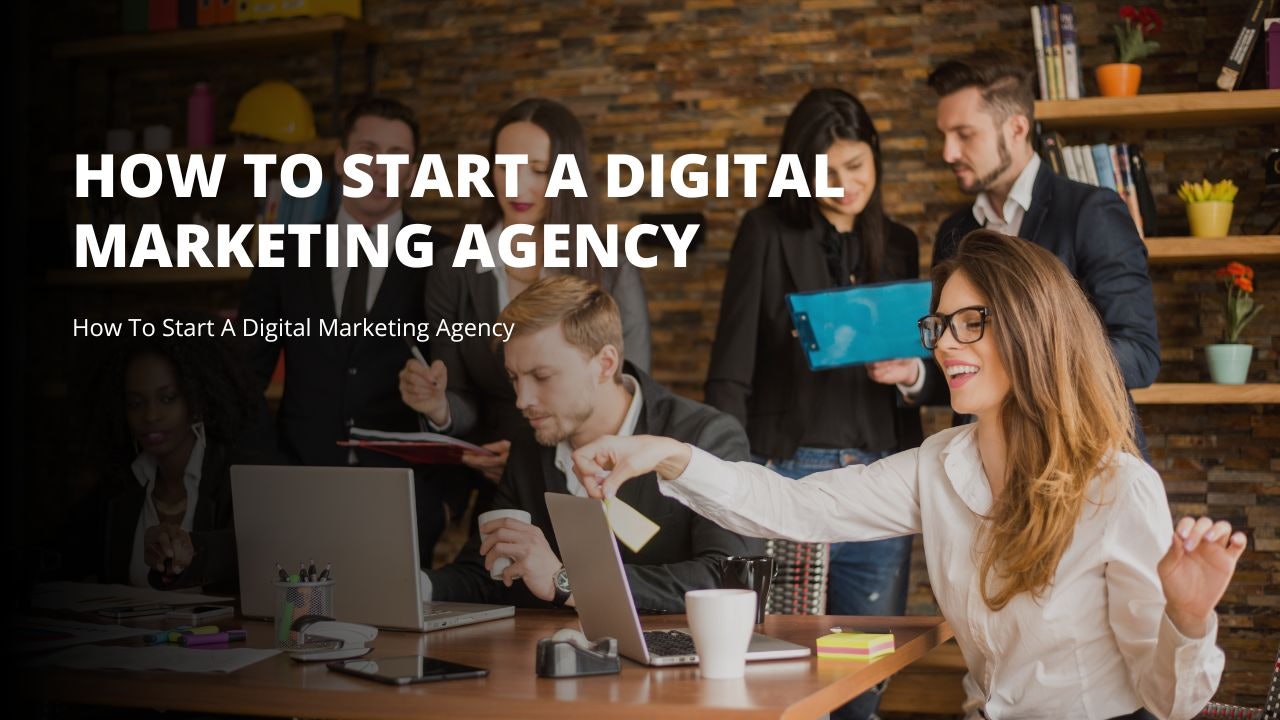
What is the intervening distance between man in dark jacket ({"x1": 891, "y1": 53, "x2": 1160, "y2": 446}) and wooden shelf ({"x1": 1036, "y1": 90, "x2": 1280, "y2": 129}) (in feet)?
2.23

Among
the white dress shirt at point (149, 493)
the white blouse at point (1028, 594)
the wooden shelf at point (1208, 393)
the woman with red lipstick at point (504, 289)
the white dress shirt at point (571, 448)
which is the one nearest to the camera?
the white blouse at point (1028, 594)

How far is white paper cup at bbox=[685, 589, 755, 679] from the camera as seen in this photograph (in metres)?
1.53

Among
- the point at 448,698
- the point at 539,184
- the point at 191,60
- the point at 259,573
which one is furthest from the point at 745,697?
the point at 191,60

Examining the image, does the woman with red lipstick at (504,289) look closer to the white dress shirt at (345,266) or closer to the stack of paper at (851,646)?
the white dress shirt at (345,266)

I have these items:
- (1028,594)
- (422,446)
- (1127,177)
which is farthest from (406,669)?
(1127,177)

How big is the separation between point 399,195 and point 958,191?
1794mm

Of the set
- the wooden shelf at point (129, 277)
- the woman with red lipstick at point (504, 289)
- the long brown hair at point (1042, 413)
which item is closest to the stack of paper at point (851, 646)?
the long brown hair at point (1042, 413)

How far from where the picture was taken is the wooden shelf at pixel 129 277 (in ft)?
14.7

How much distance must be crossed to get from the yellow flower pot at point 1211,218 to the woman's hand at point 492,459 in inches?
84.6

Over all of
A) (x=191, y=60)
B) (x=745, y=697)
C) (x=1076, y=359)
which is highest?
(x=191, y=60)

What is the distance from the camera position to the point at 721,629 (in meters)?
1.54

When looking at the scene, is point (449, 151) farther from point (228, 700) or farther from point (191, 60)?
point (228, 700)

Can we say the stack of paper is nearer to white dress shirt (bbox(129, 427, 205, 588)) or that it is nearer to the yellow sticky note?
the yellow sticky note

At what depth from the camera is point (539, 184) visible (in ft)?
10.3
